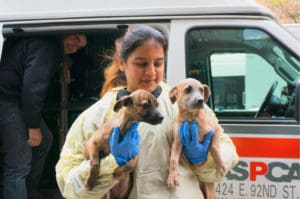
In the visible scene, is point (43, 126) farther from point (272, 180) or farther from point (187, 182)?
point (187, 182)

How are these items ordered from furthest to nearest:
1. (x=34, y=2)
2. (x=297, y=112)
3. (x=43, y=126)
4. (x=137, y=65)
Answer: (x=43, y=126)
(x=34, y=2)
(x=297, y=112)
(x=137, y=65)

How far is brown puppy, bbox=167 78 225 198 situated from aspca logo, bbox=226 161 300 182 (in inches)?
50.0

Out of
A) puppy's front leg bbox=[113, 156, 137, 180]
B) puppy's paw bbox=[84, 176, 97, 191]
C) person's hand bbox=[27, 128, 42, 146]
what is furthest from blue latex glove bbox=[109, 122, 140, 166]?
person's hand bbox=[27, 128, 42, 146]

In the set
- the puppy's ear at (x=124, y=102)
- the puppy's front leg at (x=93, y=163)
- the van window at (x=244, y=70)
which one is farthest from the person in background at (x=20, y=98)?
the puppy's ear at (x=124, y=102)

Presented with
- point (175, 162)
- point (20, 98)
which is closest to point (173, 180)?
point (175, 162)

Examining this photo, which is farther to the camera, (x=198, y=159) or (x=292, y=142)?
(x=292, y=142)

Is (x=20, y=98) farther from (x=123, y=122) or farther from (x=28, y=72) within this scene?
(x=123, y=122)

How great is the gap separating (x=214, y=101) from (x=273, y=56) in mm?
507

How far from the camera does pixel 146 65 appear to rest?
5.87 ft

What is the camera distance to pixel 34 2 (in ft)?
11.9

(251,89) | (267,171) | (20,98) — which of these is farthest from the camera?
(20,98)

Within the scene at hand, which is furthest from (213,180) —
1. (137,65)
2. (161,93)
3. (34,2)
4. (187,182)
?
(34,2)

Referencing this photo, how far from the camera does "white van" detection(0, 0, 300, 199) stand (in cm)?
310

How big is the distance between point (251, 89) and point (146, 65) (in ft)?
5.53
